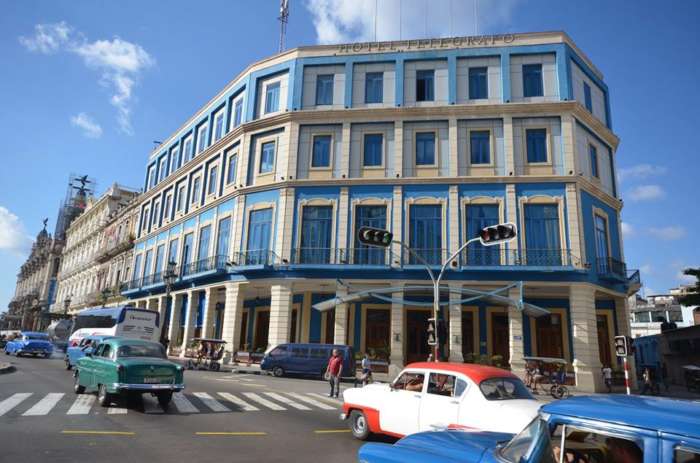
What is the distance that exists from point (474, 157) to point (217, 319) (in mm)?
22373

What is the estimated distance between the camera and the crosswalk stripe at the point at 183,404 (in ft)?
38.7

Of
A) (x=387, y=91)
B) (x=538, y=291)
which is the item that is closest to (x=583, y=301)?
(x=538, y=291)

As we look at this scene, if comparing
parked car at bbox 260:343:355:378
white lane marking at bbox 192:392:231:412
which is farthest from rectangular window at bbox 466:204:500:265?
white lane marking at bbox 192:392:231:412

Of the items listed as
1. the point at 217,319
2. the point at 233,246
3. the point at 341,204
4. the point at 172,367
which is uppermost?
the point at 341,204

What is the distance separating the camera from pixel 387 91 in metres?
30.5

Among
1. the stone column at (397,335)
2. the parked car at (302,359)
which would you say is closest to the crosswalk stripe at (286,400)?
the parked car at (302,359)

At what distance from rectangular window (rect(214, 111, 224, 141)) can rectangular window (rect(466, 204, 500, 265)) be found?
20.4m

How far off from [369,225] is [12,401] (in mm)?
19961

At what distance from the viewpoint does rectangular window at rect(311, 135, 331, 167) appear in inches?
1201

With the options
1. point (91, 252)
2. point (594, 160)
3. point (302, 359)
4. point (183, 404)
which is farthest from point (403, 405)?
point (91, 252)

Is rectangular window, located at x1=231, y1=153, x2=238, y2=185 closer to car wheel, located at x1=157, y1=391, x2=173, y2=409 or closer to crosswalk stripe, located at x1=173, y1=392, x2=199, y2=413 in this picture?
crosswalk stripe, located at x1=173, y1=392, x2=199, y2=413

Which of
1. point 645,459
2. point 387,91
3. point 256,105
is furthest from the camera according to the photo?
point 256,105

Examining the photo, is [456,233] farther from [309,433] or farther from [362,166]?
[309,433]

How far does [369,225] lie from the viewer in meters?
28.9
